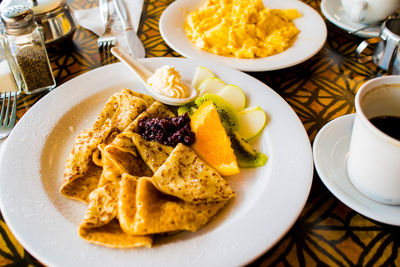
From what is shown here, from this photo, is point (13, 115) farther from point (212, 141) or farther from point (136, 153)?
point (212, 141)

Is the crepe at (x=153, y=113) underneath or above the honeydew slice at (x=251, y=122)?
above

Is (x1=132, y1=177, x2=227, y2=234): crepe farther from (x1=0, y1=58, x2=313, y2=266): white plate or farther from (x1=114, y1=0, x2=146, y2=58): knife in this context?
(x1=114, y1=0, x2=146, y2=58): knife

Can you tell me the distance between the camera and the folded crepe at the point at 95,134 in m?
1.25

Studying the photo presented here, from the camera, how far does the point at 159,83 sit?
5.31 feet

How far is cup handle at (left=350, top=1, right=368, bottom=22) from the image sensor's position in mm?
2025

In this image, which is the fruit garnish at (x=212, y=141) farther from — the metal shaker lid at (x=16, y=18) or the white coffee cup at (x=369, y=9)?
the white coffee cup at (x=369, y=9)

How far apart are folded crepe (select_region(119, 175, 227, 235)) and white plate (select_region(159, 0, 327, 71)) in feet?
2.86

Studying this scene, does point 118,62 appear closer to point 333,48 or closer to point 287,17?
point 287,17

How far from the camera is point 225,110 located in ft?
5.00

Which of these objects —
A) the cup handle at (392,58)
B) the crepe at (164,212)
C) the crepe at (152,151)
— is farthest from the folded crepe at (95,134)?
the cup handle at (392,58)

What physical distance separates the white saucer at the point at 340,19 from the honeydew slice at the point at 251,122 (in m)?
1.05

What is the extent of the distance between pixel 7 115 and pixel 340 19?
2.07 metres

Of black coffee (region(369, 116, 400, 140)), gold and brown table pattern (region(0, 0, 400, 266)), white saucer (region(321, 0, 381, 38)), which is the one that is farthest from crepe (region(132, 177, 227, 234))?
white saucer (region(321, 0, 381, 38))

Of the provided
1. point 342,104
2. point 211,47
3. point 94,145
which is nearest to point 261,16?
point 211,47
